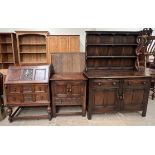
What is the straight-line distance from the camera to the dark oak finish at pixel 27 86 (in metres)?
2.34

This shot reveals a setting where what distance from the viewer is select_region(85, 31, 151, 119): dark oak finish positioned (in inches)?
94.4

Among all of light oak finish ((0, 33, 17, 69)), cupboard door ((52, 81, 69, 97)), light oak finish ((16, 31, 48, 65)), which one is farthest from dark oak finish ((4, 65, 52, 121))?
light oak finish ((0, 33, 17, 69))

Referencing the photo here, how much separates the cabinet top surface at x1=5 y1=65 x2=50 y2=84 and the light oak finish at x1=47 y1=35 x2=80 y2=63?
1261 millimetres

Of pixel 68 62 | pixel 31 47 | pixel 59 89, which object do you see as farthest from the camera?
pixel 31 47

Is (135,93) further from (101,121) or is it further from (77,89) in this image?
(77,89)

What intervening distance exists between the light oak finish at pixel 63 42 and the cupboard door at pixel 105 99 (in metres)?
1.60

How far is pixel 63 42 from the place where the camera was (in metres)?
3.56

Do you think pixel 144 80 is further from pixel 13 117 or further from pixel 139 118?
pixel 13 117

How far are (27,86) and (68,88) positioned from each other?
69 centimetres

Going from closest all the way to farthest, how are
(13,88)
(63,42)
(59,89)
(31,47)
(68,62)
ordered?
(13,88) < (59,89) < (68,62) < (63,42) < (31,47)

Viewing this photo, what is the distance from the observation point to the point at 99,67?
291 cm

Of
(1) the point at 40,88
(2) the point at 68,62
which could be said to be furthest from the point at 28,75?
(2) the point at 68,62

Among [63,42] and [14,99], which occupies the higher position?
[63,42]

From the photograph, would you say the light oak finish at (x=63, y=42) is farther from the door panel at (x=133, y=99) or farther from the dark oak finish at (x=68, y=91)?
the door panel at (x=133, y=99)
